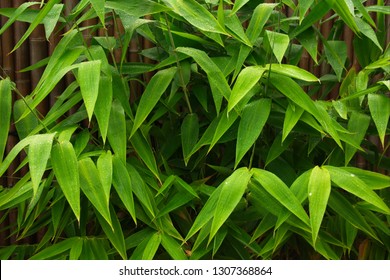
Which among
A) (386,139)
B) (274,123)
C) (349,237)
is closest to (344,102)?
(274,123)

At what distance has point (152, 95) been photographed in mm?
1240

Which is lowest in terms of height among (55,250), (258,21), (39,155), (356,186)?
(55,250)

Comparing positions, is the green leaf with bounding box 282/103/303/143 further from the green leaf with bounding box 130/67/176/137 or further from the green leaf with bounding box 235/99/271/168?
the green leaf with bounding box 130/67/176/137

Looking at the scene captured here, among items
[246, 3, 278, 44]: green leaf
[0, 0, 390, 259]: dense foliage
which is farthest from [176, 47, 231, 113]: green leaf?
[246, 3, 278, 44]: green leaf

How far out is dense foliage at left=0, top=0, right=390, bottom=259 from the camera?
3.63ft

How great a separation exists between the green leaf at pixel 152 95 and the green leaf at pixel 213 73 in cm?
8

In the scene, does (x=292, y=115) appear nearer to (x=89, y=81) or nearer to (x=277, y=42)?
(x=277, y=42)

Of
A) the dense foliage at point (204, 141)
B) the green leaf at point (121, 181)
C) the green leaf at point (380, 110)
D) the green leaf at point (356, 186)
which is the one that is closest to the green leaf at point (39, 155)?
the dense foliage at point (204, 141)

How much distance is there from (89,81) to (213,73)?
0.23 meters

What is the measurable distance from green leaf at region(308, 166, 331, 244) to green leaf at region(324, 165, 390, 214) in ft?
0.09

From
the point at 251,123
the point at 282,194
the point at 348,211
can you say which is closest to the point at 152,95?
the point at 251,123

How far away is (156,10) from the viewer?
1.12 meters
